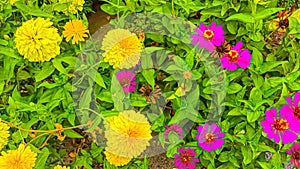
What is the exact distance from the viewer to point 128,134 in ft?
4.87

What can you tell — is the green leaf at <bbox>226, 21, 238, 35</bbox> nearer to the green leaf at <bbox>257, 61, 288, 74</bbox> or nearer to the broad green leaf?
the green leaf at <bbox>257, 61, 288, 74</bbox>

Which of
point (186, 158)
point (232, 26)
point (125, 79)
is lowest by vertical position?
point (186, 158)

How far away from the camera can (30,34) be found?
1.44 meters

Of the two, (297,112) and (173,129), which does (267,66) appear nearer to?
(297,112)

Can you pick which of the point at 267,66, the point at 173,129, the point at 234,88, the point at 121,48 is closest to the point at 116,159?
the point at 173,129

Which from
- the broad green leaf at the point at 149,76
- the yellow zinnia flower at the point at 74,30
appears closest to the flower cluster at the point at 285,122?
the broad green leaf at the point at 149,76

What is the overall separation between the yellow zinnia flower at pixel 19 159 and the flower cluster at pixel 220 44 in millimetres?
622

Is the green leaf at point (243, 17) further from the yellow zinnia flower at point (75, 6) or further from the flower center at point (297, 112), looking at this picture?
the yellow zinnia flower at point (75, 6)

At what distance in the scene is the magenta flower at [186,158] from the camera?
5.48 feet

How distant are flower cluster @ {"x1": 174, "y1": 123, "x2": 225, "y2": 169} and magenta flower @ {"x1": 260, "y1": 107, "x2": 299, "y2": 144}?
0.16 metres

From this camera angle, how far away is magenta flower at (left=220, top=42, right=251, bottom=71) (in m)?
1.57

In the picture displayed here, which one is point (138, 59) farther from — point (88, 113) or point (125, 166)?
point (125, 166)

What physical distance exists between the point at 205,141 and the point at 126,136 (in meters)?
0.30

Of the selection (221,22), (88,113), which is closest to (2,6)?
(88,113)
